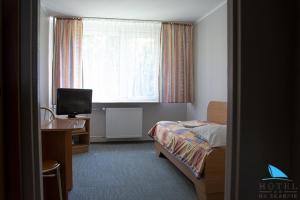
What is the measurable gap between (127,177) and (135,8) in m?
2.83

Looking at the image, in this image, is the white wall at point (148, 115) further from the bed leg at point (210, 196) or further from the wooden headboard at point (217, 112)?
the bed leg at point (210, 196)

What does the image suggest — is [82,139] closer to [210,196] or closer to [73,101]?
[73,101]

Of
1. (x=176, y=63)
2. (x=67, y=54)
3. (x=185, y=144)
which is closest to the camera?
(x=185, y=144)

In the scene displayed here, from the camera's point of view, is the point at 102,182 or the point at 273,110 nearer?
the point at 273,110

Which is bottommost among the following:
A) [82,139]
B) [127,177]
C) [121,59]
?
[127,177]

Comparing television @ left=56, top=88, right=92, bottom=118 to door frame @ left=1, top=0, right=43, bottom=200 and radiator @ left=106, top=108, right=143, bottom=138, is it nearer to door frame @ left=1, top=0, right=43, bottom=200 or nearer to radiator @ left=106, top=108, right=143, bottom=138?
radiator @ left=106, top=108, right=143, bottom=138

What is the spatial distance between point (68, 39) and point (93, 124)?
5.75 feet

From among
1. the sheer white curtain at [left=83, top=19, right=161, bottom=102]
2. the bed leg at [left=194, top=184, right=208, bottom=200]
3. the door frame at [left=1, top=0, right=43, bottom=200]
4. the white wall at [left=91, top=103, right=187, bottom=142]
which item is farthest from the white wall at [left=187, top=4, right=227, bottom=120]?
the door frame at [left=1, top=0, right=43, bottom=200]

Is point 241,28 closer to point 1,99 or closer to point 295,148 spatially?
point 295,148

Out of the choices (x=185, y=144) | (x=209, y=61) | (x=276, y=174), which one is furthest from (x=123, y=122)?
(x=276, y=174)

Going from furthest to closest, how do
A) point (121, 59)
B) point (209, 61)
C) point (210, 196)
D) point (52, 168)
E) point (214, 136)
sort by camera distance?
point (121, 59)
point (209, 61)
point (214, 136)
point (210, 196)
point (52, 168)

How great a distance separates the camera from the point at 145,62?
17.8 feet

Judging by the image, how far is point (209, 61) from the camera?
192 inches

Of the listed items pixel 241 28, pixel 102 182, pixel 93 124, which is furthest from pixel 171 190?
pixel 93 124
